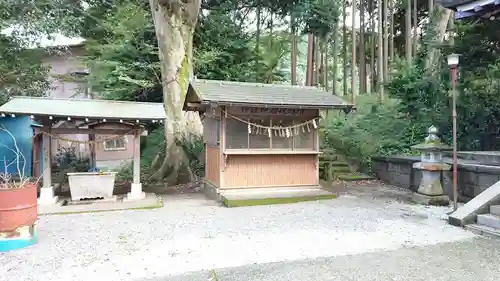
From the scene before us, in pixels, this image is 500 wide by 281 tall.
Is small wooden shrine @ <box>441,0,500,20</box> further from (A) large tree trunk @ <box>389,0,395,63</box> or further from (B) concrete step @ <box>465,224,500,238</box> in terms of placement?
(A) large tree trunk @ <box>389,0,395,63</box>

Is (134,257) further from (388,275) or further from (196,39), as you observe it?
(196,39)

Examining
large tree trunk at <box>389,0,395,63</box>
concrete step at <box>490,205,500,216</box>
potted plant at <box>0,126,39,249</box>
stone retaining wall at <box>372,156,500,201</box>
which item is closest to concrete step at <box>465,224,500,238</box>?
concrete step at <box>490,205,500,216</box>

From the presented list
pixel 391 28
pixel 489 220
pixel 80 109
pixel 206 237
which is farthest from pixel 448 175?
pixel 391 28

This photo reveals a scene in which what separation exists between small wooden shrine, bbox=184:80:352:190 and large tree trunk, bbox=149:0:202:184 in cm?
214

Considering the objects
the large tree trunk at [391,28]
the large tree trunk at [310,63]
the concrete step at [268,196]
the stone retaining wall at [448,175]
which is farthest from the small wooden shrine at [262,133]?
the large tree trunk at [391,28]

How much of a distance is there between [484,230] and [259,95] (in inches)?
192

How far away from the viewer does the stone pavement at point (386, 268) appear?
3.48 metres

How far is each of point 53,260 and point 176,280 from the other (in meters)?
1.71

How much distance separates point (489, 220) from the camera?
16.9ft

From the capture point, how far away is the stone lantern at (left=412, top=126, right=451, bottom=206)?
7109mm

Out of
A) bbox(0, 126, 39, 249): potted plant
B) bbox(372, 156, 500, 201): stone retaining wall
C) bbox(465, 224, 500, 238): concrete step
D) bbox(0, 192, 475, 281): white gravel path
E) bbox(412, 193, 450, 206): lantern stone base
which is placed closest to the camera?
bbox(0, 192, 475, 281): white gravel path

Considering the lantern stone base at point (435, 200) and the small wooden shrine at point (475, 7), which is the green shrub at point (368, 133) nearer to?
the lantern stone base at point (435, 200)

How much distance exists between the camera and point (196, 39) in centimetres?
1331

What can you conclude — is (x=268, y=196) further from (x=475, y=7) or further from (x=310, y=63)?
(x=310, y=63)
